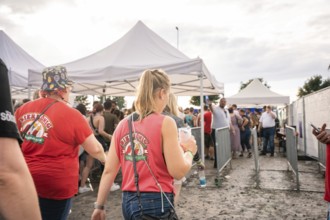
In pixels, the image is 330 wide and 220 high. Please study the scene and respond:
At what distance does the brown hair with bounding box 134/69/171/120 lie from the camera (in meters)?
2.04

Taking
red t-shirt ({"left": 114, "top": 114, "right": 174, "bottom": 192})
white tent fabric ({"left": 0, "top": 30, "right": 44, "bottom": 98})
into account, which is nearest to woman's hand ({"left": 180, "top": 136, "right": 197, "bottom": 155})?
red t-shirt ({"left": 114, "top": 114, "right": 174, "bottom": 192})

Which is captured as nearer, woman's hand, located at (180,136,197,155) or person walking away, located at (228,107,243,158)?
woman's hand, located at (180,136,197,155)

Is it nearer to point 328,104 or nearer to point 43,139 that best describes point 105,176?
point 43,139

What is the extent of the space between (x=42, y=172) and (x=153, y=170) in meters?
1.15

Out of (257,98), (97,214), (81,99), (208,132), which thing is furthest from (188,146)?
(81,99)

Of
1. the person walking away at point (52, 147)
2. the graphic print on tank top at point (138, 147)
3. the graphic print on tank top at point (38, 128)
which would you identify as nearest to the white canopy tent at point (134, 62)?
the person walking away at point (52, 147)

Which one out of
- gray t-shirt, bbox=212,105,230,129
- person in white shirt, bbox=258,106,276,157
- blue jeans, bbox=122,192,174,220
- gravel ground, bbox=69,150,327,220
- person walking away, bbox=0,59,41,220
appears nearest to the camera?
person walking away, bbox=0,59,41,220

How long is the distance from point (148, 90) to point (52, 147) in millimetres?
1127

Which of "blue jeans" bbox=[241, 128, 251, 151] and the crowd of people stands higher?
the crowd of people

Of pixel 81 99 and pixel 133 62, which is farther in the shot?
pixel 81 99

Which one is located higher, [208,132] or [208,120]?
[208,120]

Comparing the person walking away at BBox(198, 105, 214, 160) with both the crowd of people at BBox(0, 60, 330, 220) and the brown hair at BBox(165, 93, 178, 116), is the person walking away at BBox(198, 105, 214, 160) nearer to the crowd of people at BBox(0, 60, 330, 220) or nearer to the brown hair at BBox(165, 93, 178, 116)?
the brown hair at BBox(165, 93, 178, 116)

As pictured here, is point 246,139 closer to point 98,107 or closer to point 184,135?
point 98,107

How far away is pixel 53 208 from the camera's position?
263 centimetres
